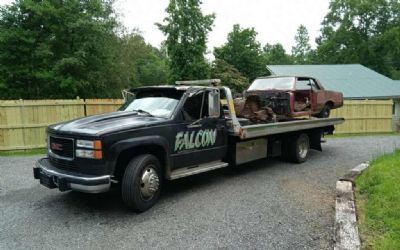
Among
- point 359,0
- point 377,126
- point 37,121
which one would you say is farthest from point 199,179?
point 359,0

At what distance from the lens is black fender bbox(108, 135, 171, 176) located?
4914 mm

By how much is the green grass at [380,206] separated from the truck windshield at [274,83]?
3.51 m

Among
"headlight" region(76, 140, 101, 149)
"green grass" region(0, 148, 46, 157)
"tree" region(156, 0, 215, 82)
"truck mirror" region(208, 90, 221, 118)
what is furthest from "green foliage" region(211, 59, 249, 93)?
"headlight" region(76, 140, 101, 149)

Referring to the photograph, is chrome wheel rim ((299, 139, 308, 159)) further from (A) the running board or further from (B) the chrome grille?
(B) the chrome grille

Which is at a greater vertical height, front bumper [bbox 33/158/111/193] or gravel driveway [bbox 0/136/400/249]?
front bumper [bbox 33/158/111/193]

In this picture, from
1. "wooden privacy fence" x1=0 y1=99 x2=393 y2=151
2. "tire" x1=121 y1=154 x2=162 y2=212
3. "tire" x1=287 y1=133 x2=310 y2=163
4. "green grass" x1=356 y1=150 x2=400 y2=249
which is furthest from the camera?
"wooden privacy fence" x1=0 y1=99 x2=393 y2=151

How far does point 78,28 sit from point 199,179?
622 inches

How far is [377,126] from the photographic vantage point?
18.0 metres

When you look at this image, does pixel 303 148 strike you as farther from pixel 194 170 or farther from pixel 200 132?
pixel 194 170

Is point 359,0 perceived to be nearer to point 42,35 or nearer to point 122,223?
point 42,35

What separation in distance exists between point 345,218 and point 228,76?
27767mm

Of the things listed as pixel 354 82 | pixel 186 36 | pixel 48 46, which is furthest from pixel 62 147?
pixel 354 82

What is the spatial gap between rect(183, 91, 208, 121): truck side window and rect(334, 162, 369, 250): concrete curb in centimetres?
286

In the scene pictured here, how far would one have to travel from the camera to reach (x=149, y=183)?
5.34 m
